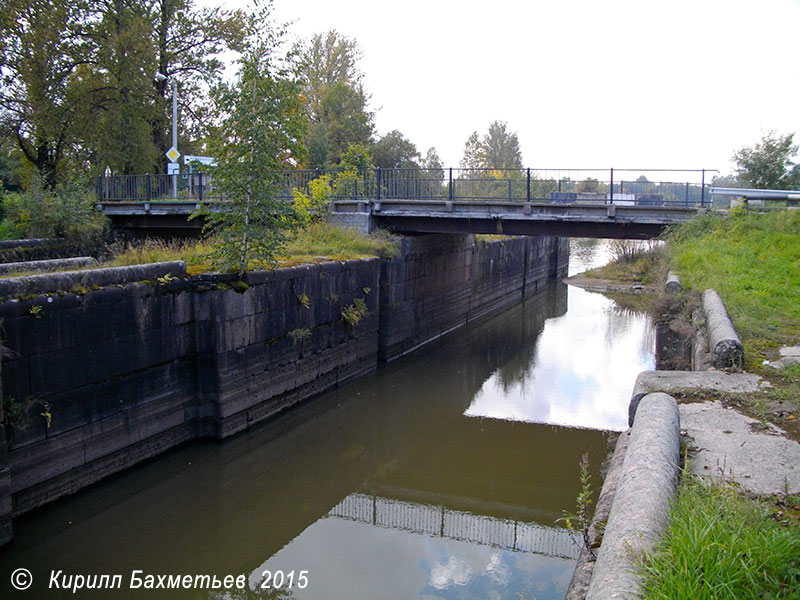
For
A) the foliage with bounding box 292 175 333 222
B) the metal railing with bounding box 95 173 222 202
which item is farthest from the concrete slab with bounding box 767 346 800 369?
the metal railing with bounding box 95 173 222 202

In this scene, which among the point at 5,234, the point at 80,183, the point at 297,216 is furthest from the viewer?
the point at 80,183

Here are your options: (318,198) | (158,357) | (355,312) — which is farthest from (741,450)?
(318,198)

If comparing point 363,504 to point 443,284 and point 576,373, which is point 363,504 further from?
point 443,284

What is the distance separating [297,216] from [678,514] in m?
9.85

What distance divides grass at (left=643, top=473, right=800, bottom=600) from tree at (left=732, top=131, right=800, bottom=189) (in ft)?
73.1

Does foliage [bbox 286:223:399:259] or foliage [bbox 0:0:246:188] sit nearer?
foliage [bbox 286:223:399:259]

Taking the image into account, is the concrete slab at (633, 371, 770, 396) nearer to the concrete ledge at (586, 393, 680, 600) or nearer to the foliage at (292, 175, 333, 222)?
the concrete ledge at (586, 393, 680, 600)

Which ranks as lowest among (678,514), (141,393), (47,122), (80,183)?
(141,393)

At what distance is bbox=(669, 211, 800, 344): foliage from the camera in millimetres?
9727

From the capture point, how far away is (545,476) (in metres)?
9.95

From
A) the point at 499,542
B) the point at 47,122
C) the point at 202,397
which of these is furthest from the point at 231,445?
the point at 47,122

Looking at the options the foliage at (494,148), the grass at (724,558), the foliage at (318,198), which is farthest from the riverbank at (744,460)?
the foliage at (494,148)

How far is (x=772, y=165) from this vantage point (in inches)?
896

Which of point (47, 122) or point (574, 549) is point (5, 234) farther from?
point (574, 549)
